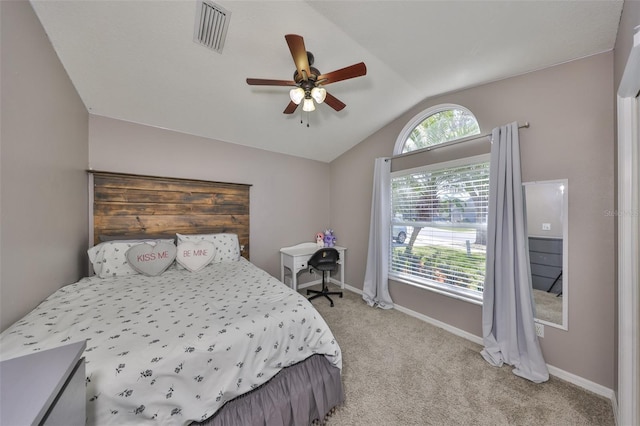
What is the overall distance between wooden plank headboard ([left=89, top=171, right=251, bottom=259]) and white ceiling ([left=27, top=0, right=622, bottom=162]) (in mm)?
717

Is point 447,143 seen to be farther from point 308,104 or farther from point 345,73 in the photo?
point 308,104

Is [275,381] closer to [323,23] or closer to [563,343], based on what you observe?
[563,343]

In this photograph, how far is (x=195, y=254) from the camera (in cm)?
228

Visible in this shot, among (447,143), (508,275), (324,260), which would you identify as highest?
(447,143)

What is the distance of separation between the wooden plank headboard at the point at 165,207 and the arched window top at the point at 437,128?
229 cm

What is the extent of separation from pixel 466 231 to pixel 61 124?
12.3 ft

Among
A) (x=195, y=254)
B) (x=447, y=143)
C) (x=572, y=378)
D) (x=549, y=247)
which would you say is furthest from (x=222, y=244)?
(x=572, y=378)

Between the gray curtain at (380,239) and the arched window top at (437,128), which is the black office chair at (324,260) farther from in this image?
the arched window top at (437,128)

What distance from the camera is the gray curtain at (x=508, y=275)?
182cm

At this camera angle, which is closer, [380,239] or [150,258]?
[150,258]

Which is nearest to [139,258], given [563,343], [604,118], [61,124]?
[61,124]

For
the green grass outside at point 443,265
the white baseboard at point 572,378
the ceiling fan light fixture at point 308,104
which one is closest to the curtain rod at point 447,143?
the green grass outside at point 443,265

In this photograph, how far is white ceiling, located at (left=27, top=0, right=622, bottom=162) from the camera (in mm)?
1474

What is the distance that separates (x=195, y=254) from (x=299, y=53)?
2035 mm
